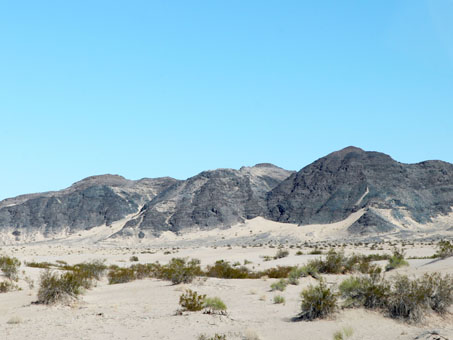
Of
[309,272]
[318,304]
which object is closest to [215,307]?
[318,304]

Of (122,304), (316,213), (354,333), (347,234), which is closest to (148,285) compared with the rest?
(122,304)

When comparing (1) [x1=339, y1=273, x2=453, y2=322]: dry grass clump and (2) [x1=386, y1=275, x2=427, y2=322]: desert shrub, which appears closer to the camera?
(2) [x1=386, y1=275, x2=427, y2=322]: desert shrub

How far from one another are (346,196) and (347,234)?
1542 cm

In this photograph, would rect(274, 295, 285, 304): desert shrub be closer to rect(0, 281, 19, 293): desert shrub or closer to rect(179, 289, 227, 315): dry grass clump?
rect(179, 289, 227, 315): dry grass clump

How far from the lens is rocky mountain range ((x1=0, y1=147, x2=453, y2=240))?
88500 millimetres

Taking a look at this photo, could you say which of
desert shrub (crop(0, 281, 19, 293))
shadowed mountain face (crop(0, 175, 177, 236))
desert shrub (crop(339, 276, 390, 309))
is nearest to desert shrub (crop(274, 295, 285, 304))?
desert shrub (crop(339, 276, 390, 309))

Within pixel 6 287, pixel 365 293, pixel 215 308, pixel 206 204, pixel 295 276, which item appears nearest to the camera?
pixel 365 293

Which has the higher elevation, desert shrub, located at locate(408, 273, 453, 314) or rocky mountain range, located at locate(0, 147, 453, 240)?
rocky mountain range, located at locate(0, 147, 453, 240)

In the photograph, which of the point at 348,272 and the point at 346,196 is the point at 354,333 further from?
the point at 346,196

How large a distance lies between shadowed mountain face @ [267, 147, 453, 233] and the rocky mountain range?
0.60 feet

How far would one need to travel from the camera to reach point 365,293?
15031mm

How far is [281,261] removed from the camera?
3522 cm

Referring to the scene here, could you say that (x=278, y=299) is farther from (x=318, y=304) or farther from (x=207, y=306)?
Result: (x=318, y=304)

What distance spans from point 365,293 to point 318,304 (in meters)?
Answer: 1.79
